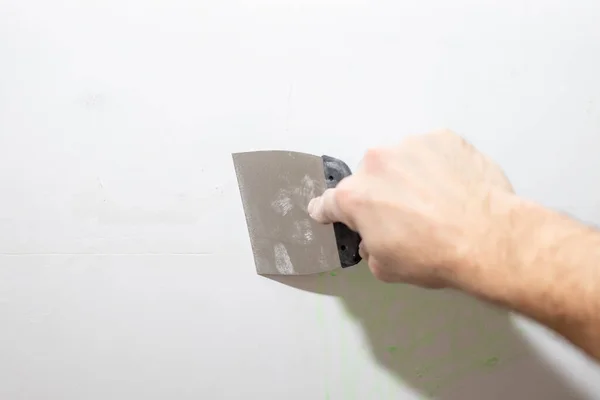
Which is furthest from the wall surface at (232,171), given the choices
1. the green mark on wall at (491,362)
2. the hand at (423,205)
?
the hand at (423,205)

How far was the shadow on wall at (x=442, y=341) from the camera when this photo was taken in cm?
A: 70

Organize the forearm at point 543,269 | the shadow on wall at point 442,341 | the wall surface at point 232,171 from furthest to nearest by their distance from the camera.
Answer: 1. the shadow on wall at point 442,341
2. the wall surface at point 232,171
3. the forearm at point 543,269

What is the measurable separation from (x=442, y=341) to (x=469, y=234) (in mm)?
324

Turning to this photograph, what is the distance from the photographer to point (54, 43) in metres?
0.61

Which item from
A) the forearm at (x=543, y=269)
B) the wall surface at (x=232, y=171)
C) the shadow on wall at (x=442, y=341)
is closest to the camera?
the forearm at (x=543, y=269)

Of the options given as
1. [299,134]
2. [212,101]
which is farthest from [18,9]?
[299,134]

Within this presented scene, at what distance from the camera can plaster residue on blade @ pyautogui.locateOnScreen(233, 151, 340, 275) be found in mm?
646

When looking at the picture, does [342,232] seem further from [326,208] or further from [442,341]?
[442,341]

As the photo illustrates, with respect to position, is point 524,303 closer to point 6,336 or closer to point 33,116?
point 33,116

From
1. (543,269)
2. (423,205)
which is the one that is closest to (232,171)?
(423,205)

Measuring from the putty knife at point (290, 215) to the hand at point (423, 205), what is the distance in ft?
0.35

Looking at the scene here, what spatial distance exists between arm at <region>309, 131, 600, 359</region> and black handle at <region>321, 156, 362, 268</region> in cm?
10

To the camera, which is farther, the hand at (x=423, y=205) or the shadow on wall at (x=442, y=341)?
the shadow on wall at (x=442, y=341)

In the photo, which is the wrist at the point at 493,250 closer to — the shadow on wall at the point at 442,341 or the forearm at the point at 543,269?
the forearm at the point at 543,269
